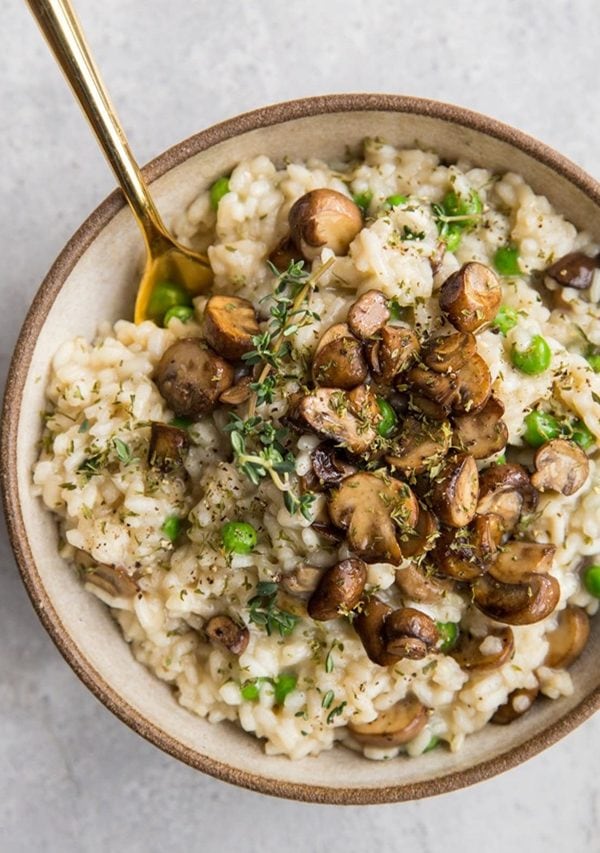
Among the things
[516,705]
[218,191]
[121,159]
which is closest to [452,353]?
[218,191]

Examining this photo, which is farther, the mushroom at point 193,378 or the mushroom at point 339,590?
the mushroom at point 193,378

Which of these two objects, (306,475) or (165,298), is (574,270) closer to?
(306,475)

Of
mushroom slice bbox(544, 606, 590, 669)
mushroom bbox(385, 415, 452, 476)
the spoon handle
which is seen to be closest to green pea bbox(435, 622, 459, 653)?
mushroom slice bbox(544, 606, 590, 669)

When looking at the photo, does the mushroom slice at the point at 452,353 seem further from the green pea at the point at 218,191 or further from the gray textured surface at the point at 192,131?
the gray textured surface at the point at 192,131

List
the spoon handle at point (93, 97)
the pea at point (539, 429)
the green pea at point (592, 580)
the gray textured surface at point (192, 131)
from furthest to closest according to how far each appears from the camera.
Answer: the gray textured surface at point (192, 131)
the green pea at point (592, 580)
the pea at point (539, 429)
the spoon handle at point (93, 97)

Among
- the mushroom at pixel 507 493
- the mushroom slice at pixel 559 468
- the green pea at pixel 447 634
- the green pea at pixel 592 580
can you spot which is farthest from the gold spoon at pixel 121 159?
the green pea at pixel 592 580

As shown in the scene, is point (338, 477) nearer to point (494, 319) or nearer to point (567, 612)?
point (494, 319)

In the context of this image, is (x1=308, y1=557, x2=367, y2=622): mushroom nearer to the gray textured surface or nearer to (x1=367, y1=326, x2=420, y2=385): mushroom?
(x1=367, y1=326, x2=420, y2=385): mushroom
